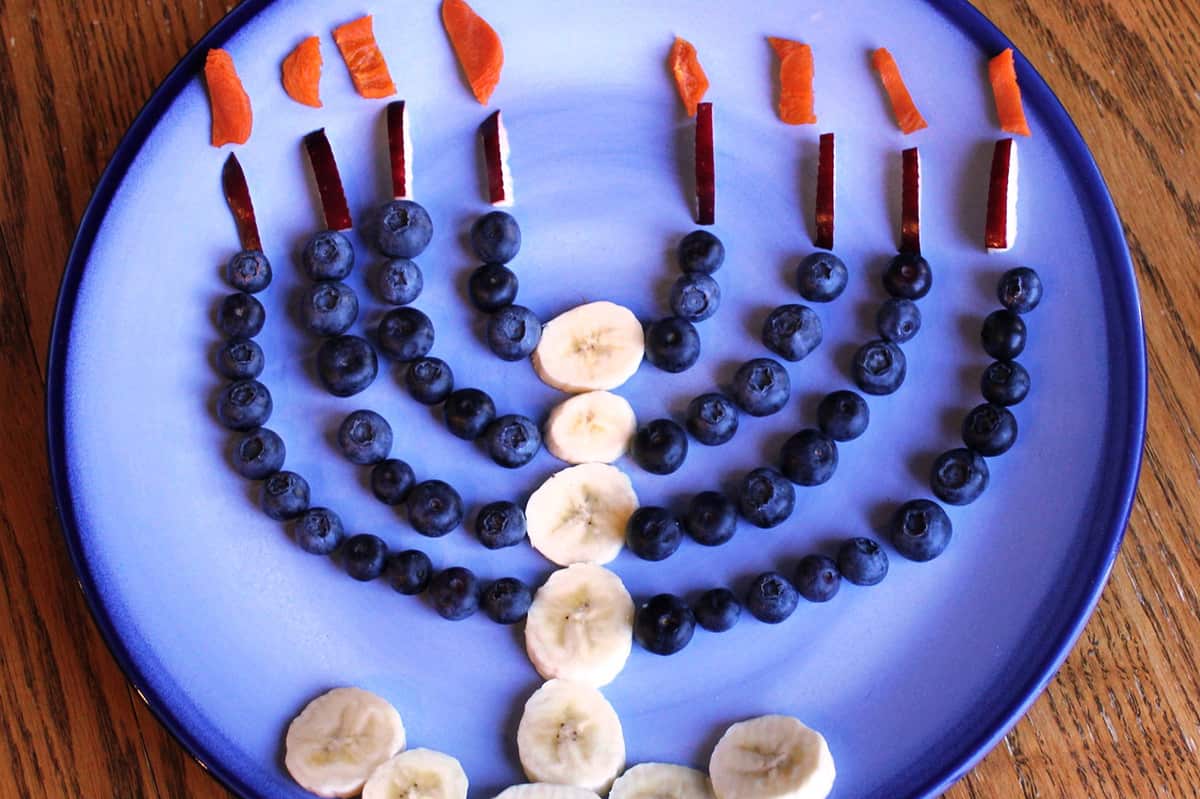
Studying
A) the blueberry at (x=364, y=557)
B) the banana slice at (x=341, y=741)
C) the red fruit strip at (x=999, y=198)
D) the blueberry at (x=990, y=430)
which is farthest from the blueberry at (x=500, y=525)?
the red fruit strip at (x=999, y=198)

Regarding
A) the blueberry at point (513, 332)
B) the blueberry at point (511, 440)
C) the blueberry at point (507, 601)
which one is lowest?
the blueberry at point (507, 601)

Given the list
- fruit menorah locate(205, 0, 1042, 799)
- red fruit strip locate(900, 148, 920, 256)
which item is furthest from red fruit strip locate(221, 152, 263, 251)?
red fruit strip locate(900, 148, 920, 256)

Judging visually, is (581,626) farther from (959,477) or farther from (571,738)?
(959,477)

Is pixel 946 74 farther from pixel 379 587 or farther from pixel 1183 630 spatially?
pixel 379 587

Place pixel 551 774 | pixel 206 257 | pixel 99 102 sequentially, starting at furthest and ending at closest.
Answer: pixel 99 102 → pixel 206 257 → pixel 551 774

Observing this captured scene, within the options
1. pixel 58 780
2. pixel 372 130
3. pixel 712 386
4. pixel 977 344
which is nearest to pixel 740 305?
pixel 712 386

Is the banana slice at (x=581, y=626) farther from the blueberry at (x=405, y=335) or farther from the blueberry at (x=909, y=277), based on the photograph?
the blueberry at (x=909, y=277)

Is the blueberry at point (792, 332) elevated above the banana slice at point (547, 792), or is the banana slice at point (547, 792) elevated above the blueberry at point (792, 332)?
the blueberry at point (792, 332)
